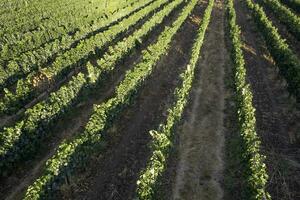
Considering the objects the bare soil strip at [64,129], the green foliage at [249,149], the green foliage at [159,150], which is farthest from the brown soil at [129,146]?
the green foliage at [249,149]

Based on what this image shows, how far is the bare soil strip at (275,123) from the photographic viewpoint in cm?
2214

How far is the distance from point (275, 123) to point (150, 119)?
8.58 m

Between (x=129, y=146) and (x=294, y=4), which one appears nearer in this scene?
(x=129, y=146)

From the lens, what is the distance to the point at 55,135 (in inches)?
1035

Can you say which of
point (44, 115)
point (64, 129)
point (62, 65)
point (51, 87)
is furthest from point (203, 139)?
point (62, 65)

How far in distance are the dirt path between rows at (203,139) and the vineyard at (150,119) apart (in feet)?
0.24

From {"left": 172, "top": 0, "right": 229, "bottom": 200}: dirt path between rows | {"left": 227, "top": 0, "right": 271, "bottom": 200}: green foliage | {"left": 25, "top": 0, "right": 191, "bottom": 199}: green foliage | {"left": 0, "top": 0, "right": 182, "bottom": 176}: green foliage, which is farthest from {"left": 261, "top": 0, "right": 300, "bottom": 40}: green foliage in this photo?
{"left": 0, "top": 0, "right": 182, "bottom": 176}: green foliage

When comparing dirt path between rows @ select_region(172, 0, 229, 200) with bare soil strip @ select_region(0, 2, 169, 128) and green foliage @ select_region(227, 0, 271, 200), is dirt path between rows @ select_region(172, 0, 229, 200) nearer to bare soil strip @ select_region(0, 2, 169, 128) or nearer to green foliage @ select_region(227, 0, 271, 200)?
green foliage @ select_region(227, 0, 271, 200)

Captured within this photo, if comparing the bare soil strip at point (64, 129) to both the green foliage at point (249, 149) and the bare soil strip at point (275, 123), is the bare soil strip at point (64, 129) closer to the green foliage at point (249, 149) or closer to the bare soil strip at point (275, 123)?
the green foliage at point (249, 149)

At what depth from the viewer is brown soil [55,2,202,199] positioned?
2127cm

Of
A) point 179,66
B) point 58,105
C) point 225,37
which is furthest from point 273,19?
point 58,105

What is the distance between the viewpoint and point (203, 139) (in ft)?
84.6

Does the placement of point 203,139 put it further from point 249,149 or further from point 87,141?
point 87,141

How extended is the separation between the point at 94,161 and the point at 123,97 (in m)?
5.40
